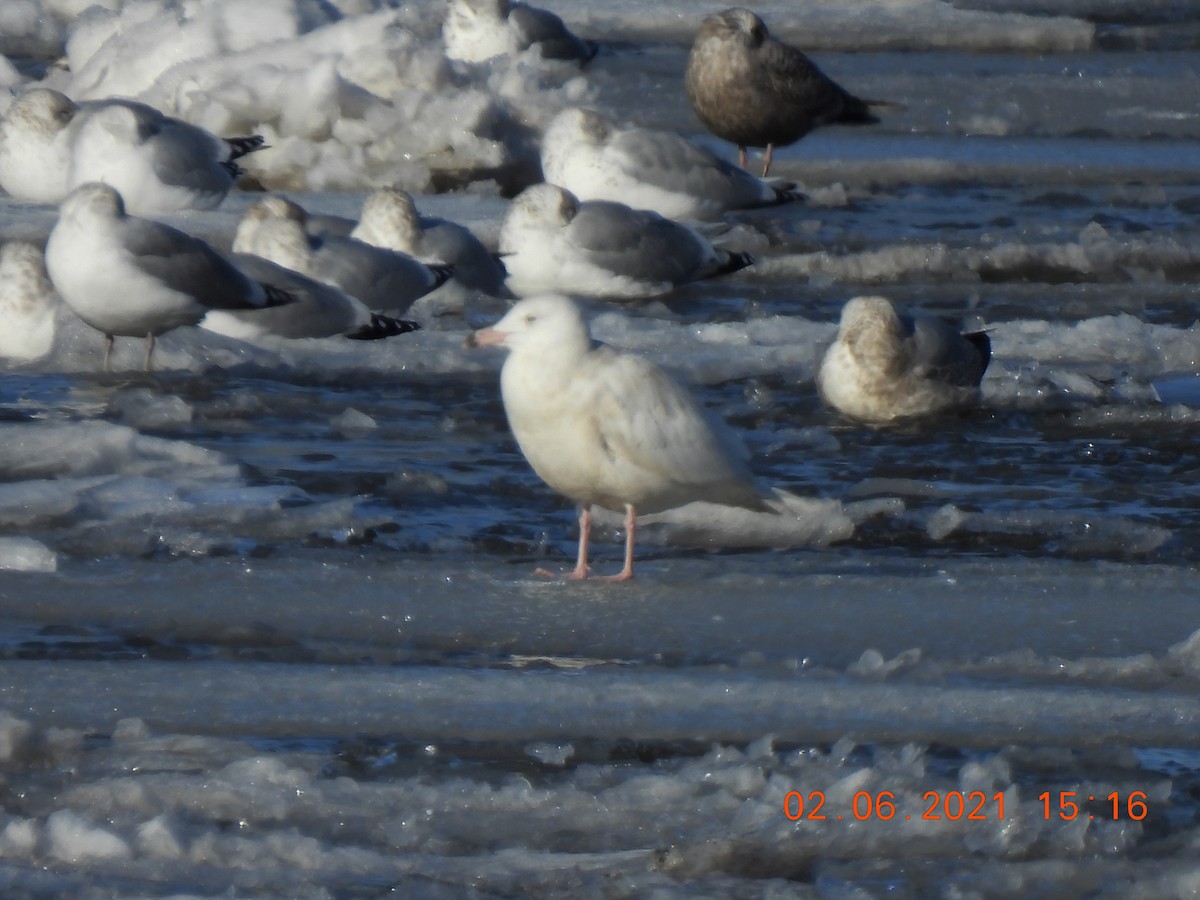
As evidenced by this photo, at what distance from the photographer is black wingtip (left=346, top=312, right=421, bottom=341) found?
748 centimetres

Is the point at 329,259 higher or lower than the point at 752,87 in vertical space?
lower

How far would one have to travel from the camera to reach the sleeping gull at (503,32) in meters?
13.8

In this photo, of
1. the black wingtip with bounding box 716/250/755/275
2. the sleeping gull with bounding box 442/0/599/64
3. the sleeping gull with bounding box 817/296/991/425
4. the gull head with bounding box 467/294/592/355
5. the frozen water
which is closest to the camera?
the frozen water

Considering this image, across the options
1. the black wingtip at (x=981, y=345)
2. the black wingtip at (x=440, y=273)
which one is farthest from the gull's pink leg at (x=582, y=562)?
the black wingtip at (x=440, y=273)

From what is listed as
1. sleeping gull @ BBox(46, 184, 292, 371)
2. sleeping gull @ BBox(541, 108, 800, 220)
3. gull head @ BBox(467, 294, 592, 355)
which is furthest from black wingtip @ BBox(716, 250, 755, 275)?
gull head @ BBox(467, 294, 592, 355)

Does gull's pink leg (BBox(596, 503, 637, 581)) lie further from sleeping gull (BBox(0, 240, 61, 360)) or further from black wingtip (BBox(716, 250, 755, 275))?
black wingtip (BBox(716, 250, 755, 275))

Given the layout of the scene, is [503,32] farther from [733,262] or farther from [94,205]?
[94,205]

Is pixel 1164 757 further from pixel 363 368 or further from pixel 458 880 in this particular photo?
pixel 363 368

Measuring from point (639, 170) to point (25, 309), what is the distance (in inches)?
135

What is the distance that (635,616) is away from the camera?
4.39m

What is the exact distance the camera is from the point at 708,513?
5.29m
